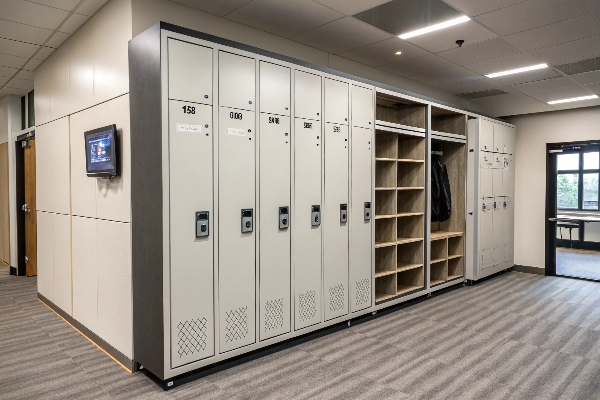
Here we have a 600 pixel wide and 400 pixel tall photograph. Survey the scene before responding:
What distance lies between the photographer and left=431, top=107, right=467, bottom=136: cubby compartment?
591 centimetres

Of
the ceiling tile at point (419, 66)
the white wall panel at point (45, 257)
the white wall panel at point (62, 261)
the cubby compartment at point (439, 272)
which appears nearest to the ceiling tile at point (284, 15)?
the ceiling tile at point (419, 66)

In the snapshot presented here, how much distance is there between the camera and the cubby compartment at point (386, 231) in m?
4.80

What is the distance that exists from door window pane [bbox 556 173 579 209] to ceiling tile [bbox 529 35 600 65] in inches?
204

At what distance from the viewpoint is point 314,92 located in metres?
3.73

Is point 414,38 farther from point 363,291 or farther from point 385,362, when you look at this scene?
point 385,362

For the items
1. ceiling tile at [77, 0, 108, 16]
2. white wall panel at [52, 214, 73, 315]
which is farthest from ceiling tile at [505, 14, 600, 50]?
white wall panel at [52, 214, 73, 315]

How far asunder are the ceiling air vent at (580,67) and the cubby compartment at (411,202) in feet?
7.76

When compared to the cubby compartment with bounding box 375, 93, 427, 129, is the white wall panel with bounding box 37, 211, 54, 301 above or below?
below

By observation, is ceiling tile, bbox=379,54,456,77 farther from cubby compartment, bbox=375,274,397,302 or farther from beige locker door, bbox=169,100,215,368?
beige locker door, bbox=169,100,215,368

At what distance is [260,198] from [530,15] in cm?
294

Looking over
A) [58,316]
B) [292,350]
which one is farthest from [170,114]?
[58,316]

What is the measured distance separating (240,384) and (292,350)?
74cm

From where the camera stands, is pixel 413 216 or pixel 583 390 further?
pixel 413 216

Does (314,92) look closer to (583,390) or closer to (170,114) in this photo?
(170,114)
